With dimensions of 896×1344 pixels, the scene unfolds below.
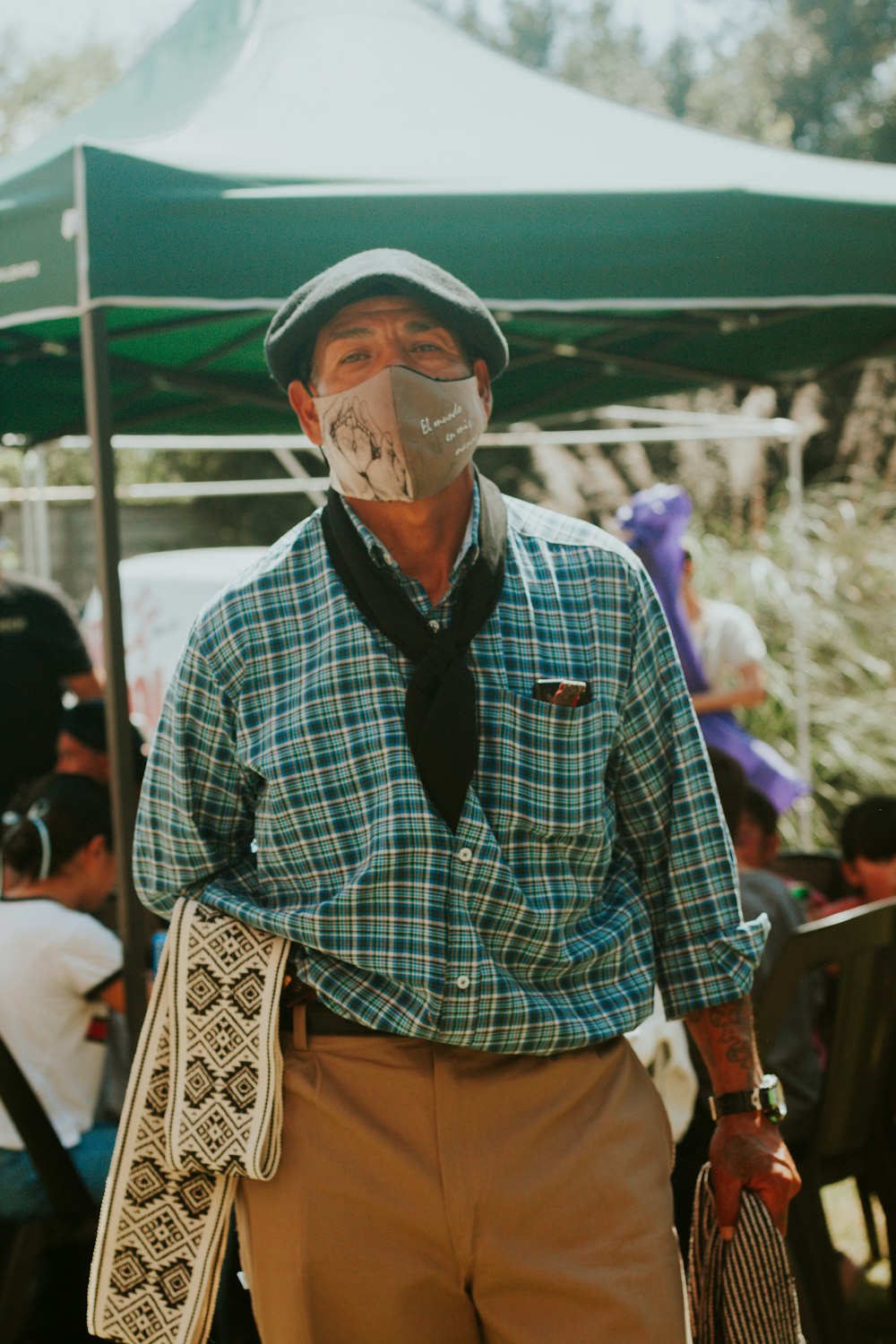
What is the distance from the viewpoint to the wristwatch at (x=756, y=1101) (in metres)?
1.90

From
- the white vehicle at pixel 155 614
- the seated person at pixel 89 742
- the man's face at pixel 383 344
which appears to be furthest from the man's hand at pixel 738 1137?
the white vehicle at pixel 155 614

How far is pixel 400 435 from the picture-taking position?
190cm

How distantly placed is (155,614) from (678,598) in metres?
3.24

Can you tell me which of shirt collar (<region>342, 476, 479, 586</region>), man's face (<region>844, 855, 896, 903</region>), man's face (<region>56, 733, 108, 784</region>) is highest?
shirt collar (<region>342, 476, 479, 586</region>)

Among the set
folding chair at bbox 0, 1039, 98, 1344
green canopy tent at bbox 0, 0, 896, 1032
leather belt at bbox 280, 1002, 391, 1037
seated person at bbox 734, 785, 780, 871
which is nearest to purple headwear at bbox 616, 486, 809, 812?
green canopy tent at bbox 0, 0, 896, 1032

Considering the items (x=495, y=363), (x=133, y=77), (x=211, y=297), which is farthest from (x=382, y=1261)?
(x=133, y=77)

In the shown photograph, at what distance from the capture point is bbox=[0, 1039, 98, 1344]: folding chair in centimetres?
287

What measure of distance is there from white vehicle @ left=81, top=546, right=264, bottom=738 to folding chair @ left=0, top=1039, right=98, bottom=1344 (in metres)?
3.73

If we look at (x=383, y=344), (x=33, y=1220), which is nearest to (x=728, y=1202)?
(x=383, y=344)

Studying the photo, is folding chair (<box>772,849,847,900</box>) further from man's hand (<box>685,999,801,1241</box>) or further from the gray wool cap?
the gray wool cap

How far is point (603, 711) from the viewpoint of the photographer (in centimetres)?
186

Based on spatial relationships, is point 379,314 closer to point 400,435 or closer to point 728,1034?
point 400,435

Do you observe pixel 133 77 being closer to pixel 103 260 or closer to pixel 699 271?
pixel 103 260

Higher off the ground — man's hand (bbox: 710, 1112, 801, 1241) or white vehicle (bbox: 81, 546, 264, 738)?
white vehicle (bbox: 81, 546, 264, 738)
